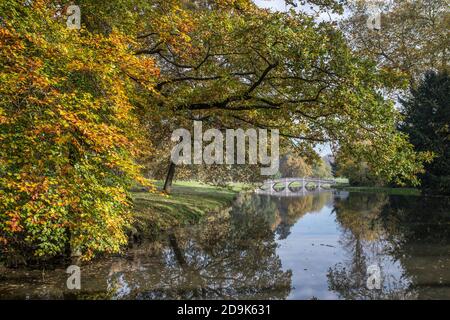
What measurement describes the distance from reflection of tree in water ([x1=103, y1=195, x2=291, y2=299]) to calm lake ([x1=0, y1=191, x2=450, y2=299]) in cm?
2

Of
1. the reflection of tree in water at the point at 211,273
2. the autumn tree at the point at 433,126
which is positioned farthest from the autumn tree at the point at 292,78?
the autumn tree at the point at 433,126

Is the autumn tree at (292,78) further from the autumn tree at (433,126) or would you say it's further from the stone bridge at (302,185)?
the stone bridge at (302,185)

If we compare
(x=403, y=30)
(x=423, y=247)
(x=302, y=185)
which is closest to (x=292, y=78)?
(x=423, y=247)

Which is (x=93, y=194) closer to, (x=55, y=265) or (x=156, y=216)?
(x=55, y=265)

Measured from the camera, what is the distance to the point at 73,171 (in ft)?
26.3

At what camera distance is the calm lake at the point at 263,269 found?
9.15m

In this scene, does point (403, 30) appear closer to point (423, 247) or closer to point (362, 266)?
point (423, 247)

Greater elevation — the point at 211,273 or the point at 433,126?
the point at 433,126

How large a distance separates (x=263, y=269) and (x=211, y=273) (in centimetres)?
162

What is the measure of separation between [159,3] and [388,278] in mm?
12530

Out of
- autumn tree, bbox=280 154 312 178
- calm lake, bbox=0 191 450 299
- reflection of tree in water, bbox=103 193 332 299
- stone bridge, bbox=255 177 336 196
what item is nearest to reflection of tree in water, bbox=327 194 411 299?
calm lake, bbox=0 191 450 299

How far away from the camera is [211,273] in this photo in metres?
11.3

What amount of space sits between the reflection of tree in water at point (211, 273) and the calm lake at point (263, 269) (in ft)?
0.08
